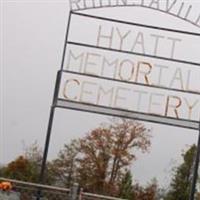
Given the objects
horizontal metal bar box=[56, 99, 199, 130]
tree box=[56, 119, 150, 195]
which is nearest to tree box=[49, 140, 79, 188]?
tree box=[56, 119, 150, 195]

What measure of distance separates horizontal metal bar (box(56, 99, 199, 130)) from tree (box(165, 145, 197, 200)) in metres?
10.3

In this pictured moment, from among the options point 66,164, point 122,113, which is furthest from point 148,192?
point 122,113

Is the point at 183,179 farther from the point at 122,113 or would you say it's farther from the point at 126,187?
the point at 122,113

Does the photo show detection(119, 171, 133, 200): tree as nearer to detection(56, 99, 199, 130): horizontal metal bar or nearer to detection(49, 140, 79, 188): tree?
detection(49, 140, 79, 188): tree

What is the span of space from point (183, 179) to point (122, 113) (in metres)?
11.3

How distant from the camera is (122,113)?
25.8 ft

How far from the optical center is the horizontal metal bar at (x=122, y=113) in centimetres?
780

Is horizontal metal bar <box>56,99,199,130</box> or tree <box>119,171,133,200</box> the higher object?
horizontal metal bar <box>56,99,199,130</box>

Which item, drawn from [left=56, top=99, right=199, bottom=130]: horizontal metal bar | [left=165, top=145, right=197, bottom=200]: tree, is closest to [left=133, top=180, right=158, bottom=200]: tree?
[left=165, top=145, right=197, bottom=200]: tree

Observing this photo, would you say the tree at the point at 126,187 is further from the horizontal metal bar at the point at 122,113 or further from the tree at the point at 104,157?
the horizontal metal bar at the point at 122,113

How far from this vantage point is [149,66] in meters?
8.00

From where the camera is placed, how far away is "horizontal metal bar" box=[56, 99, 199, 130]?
25.6ft

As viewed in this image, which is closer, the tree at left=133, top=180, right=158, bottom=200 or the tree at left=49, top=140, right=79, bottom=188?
the tree at left=49, top=140, right=79, bottom=188

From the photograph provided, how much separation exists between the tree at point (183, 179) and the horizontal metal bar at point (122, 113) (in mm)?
10318
